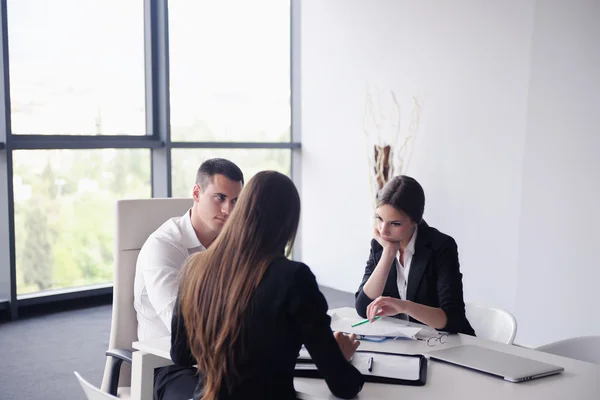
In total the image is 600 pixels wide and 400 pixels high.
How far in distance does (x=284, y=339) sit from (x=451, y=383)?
18.4 inches

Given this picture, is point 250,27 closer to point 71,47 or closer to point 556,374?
point 71,47

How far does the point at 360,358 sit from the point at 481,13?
3.58 metres

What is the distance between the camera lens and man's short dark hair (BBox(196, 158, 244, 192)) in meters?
2.65

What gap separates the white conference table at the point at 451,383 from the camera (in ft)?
5.35

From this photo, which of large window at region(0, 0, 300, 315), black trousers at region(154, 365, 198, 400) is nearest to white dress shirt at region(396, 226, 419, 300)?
black trousers at region(154, 365, 198, 400)

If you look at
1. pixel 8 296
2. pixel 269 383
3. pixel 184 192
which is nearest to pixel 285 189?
pixel 269 383

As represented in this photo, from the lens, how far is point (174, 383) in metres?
2.07

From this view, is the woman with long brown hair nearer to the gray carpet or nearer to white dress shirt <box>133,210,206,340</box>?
white dress shirt <box>133,210,206,340</box>

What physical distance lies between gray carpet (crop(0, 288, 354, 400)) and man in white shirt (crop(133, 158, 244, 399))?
1451mm

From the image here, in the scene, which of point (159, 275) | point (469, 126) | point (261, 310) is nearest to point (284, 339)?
point (261, 310)

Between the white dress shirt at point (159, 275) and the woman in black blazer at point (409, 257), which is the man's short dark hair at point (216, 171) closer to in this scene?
the white dress shirt at point (159, 275)

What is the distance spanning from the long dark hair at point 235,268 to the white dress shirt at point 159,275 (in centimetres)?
61

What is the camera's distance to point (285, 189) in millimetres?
1663

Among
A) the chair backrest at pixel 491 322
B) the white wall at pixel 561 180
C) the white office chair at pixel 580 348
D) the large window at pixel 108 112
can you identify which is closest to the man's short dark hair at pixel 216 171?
the chair backrest at pixel 491 322
